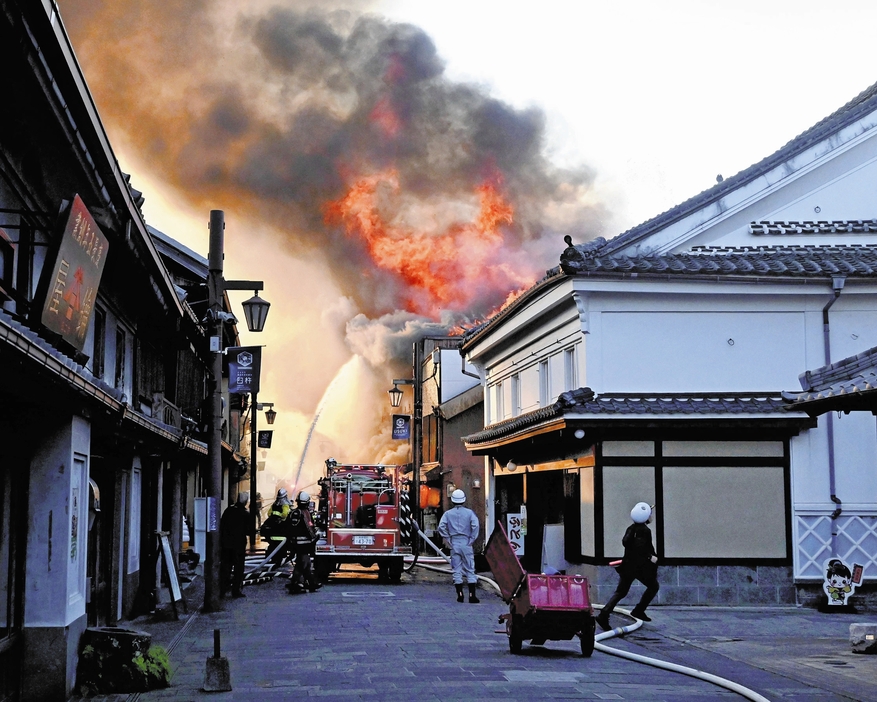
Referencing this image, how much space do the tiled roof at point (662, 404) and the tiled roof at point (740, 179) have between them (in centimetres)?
307

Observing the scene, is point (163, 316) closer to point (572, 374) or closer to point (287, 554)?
point (572, 374)

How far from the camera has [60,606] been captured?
10.4 meters

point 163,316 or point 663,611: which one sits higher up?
point 163,316

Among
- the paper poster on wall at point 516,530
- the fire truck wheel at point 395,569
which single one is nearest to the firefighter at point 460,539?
the paper poster on wall at point 516,530

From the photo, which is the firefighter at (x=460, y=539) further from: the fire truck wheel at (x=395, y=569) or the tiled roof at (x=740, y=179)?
the fire truck wheel at (x=395, y=569)

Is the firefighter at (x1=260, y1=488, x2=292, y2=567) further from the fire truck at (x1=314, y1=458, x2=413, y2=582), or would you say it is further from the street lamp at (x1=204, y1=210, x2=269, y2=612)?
the street lamp at (x1=204, y1=210, x2=269, y2=612)

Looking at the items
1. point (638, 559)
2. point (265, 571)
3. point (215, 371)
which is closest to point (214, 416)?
point (215, 371)

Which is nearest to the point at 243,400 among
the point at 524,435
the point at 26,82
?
the point at 524,435

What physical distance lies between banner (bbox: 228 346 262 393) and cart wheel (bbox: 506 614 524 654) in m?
9.98

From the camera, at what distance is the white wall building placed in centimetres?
1992

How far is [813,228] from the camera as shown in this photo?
884 inches

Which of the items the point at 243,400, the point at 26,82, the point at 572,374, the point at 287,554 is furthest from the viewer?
the point at 243,400

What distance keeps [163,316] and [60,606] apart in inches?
394

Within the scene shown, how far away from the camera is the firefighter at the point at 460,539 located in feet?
68.1
